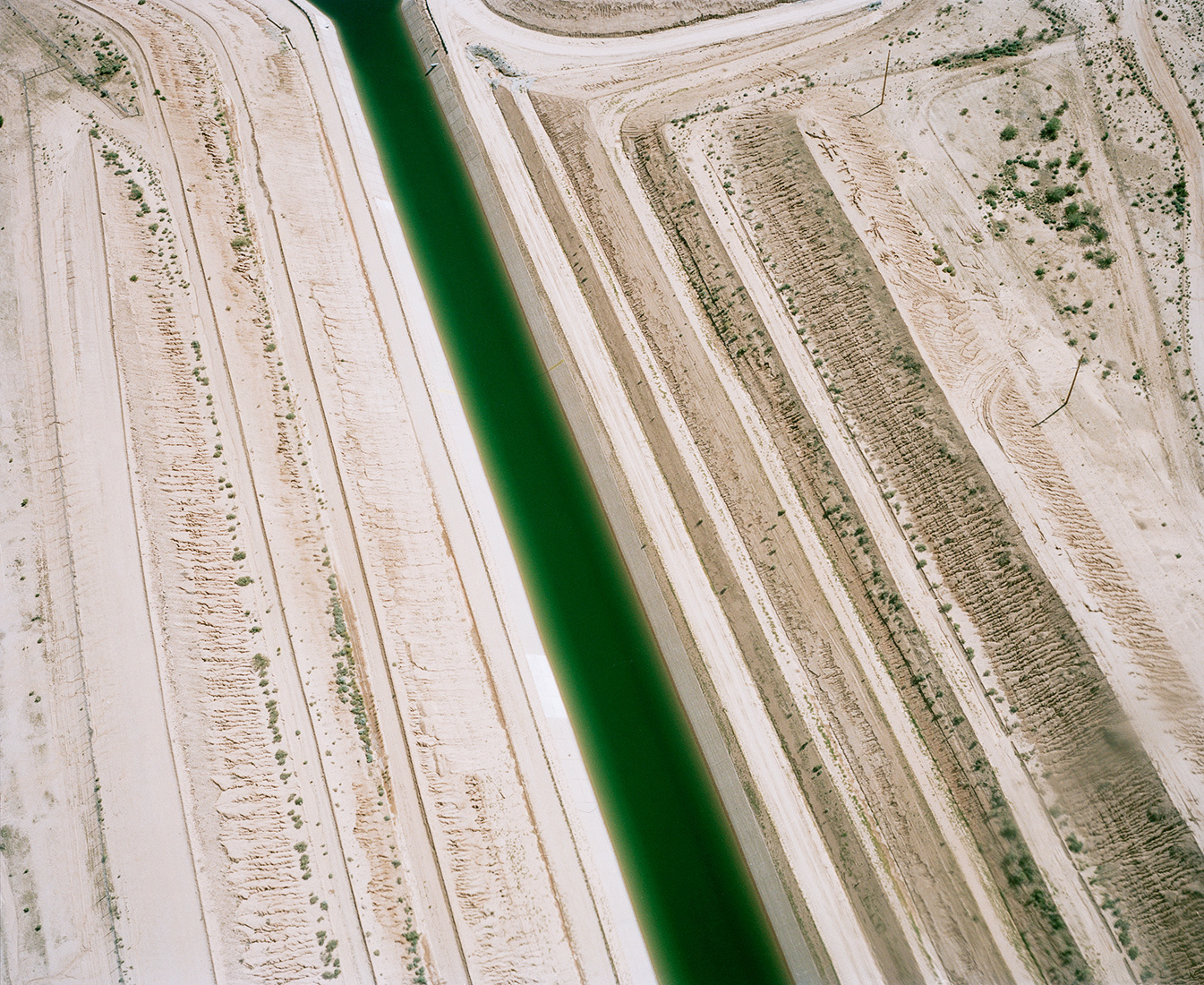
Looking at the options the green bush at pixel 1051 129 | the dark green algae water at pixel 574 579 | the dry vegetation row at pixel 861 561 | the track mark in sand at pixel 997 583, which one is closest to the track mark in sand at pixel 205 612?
the dark green algae water at pixel 574 579

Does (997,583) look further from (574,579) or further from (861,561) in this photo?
(574,579)

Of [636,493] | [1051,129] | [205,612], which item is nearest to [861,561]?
[636,493]

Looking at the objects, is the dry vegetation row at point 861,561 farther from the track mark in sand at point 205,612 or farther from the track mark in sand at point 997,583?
the track mark in sand at point 205,612

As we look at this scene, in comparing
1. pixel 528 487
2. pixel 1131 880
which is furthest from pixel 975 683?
pixel 528 487

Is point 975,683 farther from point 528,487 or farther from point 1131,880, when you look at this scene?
point 528,487

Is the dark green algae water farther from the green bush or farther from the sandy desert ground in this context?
the green bush
